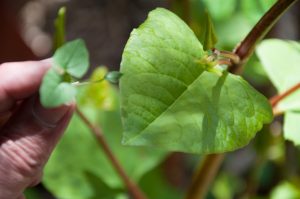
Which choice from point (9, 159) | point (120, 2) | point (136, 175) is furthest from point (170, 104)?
point (120, 2)

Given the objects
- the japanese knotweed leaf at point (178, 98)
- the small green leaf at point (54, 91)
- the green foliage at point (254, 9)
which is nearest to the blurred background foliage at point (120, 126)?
the green foliage at point (254, 9)

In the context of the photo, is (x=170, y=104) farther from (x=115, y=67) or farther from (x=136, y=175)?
(x=115, y=67)

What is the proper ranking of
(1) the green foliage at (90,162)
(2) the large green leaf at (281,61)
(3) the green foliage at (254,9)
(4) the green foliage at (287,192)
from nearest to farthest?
(3) the green foliage at (254,9), (2) the large green leaf at (281,61), (1) the green foliage at (90,162), (4) the green foliage at (287,192)

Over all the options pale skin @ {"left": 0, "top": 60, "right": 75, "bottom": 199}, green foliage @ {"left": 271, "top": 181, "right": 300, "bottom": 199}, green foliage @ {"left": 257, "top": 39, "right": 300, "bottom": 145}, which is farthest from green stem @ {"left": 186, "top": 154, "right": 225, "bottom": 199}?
green foliage @ {"left": 271, "top": 181, "right": 300, "bottom": 199}

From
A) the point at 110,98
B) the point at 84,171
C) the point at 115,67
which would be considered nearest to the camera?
the point at 84,171

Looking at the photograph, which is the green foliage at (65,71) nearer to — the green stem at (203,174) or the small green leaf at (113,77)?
the small green leaf at (113,77)

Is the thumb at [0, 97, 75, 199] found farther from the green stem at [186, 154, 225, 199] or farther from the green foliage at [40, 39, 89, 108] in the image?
the green stem at [186, 154, 225, 199]

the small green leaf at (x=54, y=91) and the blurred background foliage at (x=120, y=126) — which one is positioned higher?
the small green leaf at (x=54, y=91)
